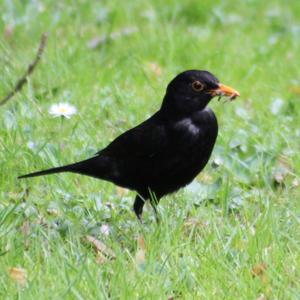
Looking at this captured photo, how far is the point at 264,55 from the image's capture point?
24.8 feet

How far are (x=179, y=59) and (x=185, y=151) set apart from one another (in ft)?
8.75

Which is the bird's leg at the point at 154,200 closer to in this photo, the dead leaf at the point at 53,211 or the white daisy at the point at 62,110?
the dead leaf at the point at 53,211

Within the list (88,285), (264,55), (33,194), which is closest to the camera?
(88,285)

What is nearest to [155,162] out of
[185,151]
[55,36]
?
[185,151]

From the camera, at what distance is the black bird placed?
4621 millimetres

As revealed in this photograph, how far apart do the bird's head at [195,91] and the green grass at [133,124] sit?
1.61 ft

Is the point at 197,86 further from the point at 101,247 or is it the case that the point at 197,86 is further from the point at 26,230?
the point at 26,230

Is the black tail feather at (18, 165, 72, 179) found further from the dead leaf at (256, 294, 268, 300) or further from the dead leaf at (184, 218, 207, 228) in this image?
the dead leaf at (256, 294, 268, 300)

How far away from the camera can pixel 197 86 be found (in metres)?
4.75

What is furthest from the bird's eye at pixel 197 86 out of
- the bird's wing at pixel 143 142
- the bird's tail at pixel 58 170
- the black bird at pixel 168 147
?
the bird's tail at pixel 58 170

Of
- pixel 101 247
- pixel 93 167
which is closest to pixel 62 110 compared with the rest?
pixel 93 167

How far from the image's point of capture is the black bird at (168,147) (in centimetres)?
462

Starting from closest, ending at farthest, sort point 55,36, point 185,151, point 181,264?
point 181,264, point 185,151, point 55,36

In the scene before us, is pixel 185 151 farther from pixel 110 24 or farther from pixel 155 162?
pixel 110 24
